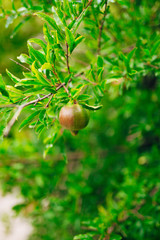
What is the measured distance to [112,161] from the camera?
1.76 metres

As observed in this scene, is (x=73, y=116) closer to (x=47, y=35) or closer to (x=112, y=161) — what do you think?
(x=47, y=35)

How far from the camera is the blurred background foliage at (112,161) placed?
3.05 feet

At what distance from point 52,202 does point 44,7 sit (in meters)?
1.13

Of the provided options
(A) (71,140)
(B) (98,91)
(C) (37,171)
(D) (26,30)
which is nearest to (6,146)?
(C) (37,171)

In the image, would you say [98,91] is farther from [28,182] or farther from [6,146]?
[28,182]

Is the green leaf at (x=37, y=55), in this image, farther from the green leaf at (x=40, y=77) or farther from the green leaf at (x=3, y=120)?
the green leaf at (x=3, y=120)

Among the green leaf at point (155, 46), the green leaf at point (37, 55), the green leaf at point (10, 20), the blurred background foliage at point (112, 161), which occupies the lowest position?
the blurred background foliage at point (112, 161)

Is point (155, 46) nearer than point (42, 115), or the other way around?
point (42, 115)

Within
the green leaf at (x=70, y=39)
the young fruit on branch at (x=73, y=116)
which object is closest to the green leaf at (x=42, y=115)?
the young fruit on branch at (x=73, y=116)

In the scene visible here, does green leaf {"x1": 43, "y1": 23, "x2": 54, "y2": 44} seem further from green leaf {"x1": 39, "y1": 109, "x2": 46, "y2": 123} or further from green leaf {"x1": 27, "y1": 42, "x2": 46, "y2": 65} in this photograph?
green leaf {"x1": 39, "y1": 109, "x2": 46, "y2": 123}

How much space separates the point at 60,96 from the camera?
60 centimetres

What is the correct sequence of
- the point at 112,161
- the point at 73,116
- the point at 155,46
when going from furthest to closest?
the point at 112,161 → the point at 155,46 → the point at 73,116

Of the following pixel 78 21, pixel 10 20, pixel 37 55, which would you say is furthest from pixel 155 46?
pixel 10 20

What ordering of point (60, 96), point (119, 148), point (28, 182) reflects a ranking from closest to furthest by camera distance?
point (60, 96), point (28, 182), point (119, 148)
